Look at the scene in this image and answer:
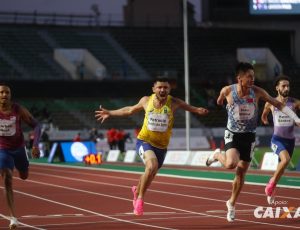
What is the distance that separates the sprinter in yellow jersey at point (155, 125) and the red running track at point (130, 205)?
669mm

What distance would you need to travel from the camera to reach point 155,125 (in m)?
13.0

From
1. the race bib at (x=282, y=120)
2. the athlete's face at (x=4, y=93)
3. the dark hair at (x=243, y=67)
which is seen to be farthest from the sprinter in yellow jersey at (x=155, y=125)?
the race bib at (x=282, y=120)

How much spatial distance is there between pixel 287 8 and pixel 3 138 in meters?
34.9

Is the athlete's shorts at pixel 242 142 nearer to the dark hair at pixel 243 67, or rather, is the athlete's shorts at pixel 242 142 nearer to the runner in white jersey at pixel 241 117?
the runner in white jersey at pixel 241 117

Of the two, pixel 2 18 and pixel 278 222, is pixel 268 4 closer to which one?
pixel 2 18

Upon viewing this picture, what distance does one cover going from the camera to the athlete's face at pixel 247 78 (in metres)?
12.3

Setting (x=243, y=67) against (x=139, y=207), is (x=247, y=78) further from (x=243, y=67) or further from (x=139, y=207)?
(x=139, y=207)

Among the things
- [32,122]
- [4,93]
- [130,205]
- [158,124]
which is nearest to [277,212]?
[158,124]

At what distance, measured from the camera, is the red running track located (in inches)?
488

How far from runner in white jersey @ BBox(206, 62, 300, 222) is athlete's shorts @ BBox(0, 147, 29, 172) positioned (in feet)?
9.48

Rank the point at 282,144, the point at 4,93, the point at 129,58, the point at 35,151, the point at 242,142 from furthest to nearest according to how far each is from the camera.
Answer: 1. the point at 129,58
2. the point at 282,144
3. the point at 242,142
4. the point at 35,151
5. the point at 4,93

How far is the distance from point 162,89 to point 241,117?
4.12 ft

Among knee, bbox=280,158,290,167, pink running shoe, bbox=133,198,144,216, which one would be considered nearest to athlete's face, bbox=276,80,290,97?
knee, bbox=280,158,290,167

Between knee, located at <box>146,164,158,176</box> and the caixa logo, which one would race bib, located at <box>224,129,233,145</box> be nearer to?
knee, located at <box>146,164,158,176</box>
